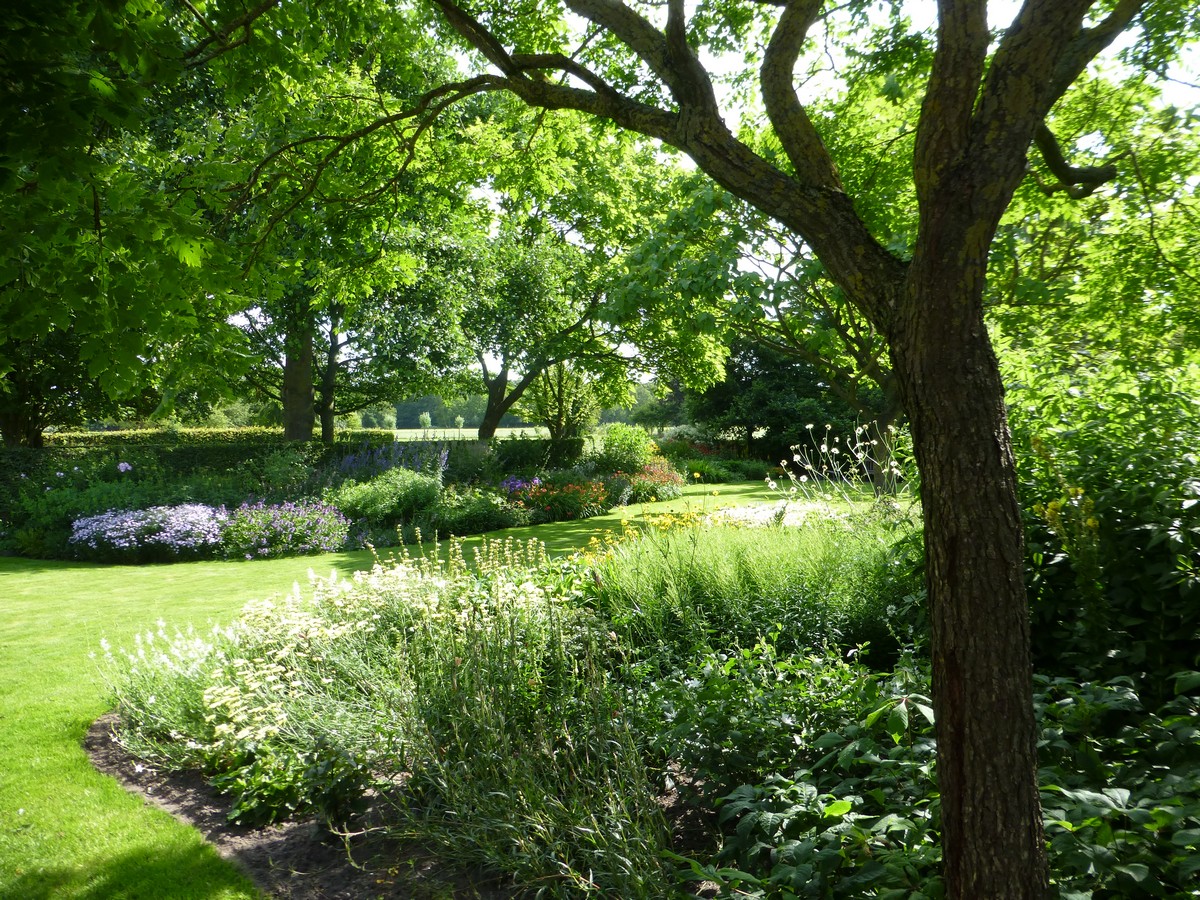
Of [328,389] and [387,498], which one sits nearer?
[387,498]

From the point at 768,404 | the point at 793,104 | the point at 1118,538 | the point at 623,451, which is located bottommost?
the point at 1118,538

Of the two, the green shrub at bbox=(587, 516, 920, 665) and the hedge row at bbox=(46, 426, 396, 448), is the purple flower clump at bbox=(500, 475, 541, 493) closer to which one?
the hedge row at bbox=(46, 426, 396, 448)

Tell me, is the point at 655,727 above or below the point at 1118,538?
below

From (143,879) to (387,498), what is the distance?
34.5 feet

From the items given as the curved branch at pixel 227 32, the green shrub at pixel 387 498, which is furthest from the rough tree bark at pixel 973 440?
the green shrub at pixel 387 498

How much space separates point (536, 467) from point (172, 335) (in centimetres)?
1615

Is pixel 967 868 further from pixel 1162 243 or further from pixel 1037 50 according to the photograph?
pixel 1162 243

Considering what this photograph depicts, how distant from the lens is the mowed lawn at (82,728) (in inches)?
136

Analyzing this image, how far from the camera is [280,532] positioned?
1206 centimetres

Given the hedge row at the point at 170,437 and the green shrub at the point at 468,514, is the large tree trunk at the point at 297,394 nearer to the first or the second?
the hedge row at the point at 170,437

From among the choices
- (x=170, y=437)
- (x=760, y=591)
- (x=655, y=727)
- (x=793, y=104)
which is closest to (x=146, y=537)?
(x=760, y=591)

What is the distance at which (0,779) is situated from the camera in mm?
4434

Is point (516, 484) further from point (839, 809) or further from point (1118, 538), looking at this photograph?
point (839, 809)

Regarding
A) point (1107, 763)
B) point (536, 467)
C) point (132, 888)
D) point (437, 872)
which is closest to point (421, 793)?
point (437, 872)
